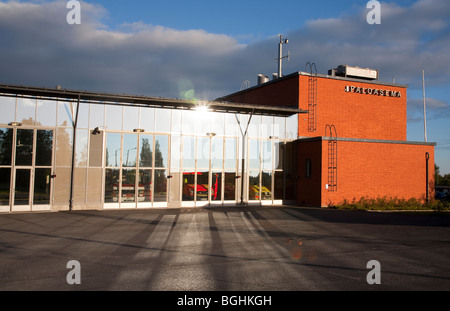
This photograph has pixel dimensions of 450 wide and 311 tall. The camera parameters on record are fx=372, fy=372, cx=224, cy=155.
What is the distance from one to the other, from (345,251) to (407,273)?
2387mm

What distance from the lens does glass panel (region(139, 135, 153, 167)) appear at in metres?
21.9

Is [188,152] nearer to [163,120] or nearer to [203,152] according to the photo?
[203,152]

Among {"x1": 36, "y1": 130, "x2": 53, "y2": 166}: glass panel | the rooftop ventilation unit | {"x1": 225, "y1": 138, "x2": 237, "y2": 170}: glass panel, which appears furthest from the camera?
the rooftop ventilation unit

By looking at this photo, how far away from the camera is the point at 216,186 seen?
2375 centimetres

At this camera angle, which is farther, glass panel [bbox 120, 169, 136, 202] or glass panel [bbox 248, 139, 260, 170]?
glass panel [bbox 248, 139, 260, 170]

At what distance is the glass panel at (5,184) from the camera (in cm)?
1898

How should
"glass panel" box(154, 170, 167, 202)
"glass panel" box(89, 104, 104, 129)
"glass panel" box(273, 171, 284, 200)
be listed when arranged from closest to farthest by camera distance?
"glass panel" box(89, 104, 104, 129) → "glass panel" box(154, 170, 167, 202) → "glass panel" box(273, 171, 284, 200)

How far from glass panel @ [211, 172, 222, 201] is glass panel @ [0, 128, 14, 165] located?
11372mm

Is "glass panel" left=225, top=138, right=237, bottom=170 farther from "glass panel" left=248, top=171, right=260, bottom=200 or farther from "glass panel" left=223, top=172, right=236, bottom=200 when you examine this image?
"glass panel" left=248, top=171, right=260, bottom=200

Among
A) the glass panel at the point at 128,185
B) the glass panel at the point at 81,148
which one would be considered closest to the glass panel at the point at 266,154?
the glass panel at the point at 128,185

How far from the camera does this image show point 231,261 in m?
9.25

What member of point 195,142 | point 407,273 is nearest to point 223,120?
point 195,142

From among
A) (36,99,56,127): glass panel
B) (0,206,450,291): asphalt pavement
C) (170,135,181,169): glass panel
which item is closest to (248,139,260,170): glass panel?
(170,135,181,169): glass panel

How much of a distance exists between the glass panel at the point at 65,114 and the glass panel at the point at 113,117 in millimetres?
1843
